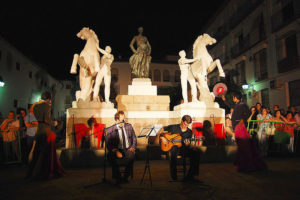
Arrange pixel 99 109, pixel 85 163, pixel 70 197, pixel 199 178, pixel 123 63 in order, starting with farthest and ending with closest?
1. pixel 123 63
2. pixel 99 109
3. pixel 85 163
4. pixel 199 178
5. pixel 70 197

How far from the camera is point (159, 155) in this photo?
7.34 m

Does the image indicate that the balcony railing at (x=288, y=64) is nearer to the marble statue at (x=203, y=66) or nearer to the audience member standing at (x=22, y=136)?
the marble statue at (x=203, y=66)

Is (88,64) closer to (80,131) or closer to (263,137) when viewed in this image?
(80,131)

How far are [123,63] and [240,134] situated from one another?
3752 centimetres

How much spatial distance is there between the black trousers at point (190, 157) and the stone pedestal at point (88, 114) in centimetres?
366

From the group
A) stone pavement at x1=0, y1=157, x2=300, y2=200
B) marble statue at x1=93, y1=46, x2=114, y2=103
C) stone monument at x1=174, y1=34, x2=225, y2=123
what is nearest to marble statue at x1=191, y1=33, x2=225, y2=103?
stone monument at x1=174, y1=34, x2=225, y2=123

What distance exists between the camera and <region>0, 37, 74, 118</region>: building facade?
2119 cm

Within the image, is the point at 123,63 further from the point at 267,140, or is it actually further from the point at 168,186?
the point at 168,186

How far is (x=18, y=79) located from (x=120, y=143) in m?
24.1

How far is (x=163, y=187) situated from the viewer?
13.8ft

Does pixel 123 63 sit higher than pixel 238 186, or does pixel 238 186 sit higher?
pixel 123 63

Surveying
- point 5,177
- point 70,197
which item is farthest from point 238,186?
point 5,177

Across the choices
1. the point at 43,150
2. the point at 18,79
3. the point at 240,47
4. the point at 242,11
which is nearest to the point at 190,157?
the point at 43,150

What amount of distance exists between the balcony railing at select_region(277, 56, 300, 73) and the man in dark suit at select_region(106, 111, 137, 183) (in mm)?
16382
